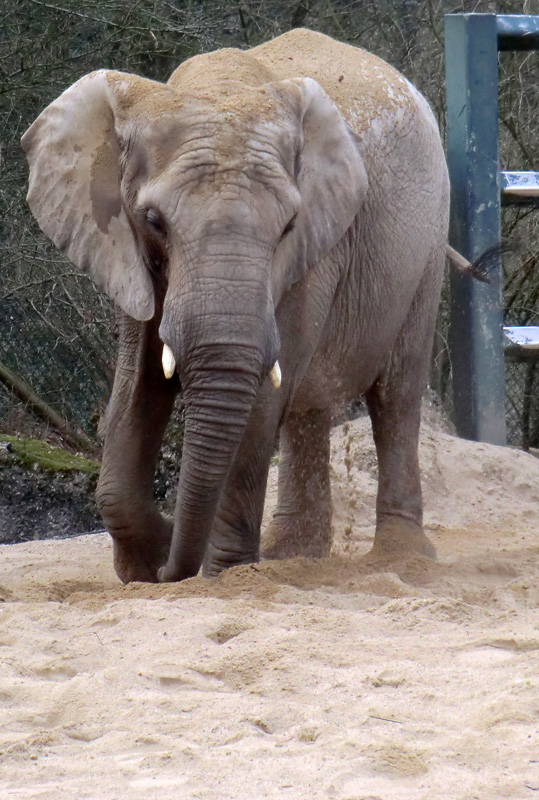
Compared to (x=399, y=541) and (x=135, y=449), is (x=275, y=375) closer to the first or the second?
(x=135, y=449)

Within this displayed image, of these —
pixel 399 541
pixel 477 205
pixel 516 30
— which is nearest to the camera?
pixel 399 541

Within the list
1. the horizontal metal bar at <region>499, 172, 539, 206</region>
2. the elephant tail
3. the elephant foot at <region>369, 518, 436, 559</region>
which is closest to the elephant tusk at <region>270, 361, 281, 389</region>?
the elephant foot at <region>369, 518, 436, 559</region>

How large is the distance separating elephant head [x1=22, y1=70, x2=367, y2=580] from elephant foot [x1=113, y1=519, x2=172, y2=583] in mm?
493

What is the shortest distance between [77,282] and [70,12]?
81.4 inches

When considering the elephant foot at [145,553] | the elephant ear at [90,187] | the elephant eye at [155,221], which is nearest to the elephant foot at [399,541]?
the elephant foot at [145,553]

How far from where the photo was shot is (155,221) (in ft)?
13.8

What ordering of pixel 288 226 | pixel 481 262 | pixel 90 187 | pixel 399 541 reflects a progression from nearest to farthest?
pixel 288 226
pixel 90 187
pixel 399 541
pixel 481 262

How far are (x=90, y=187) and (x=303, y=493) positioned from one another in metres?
2.25

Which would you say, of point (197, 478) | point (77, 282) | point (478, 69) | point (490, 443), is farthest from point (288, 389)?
point (77, 282)

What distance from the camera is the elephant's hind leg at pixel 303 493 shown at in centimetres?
603

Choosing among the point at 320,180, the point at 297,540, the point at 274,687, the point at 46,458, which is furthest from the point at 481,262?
the point at 274,687

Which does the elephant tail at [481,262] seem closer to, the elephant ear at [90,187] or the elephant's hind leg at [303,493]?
the elephant's hind leg at [303,493]

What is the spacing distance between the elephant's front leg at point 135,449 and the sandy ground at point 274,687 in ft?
0.95

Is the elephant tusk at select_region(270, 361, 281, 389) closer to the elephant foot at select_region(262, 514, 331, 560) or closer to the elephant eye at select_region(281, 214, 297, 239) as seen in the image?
the elephant eye at select_region(281, 214, 297, 239)
